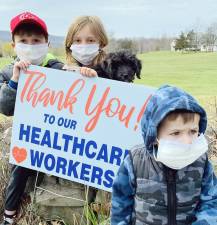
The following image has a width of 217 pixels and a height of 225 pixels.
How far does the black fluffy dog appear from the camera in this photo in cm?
359

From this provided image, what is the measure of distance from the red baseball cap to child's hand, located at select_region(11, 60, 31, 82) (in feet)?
0.90

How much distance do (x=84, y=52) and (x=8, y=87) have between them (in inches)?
23.3

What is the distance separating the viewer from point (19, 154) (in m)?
3.80

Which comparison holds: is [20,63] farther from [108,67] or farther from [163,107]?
[163,107]

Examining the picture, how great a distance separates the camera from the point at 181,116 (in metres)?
2.28

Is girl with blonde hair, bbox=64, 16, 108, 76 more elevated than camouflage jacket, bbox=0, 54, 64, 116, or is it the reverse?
girl with blonde hair, bbox=64, 16, 108, 76

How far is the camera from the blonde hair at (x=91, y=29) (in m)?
3.75

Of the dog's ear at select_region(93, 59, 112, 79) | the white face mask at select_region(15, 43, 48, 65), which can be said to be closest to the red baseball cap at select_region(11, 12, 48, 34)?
the white face mask at select_region(15, 43, 48, 65)

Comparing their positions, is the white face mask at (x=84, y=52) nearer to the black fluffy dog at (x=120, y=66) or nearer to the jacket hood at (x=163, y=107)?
the black fluffy dog at (x=120, y=66)

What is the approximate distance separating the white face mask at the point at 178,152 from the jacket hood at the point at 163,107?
61 millimetres

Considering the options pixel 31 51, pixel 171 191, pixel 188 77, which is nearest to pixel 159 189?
pixel 171 191

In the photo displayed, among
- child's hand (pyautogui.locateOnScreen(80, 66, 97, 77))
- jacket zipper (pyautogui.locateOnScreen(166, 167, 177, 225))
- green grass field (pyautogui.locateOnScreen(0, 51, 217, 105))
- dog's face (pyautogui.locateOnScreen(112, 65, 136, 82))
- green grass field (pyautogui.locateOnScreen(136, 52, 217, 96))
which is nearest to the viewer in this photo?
jacket zipper (pyautogui.locateOnScreen(166, 167, 177, 225))

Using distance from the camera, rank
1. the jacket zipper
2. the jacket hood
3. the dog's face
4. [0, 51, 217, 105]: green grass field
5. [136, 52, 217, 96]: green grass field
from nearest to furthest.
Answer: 1. the jacket hood
2. the jacket zipper
3. the dog's face
4. [0, 51, 217, 105]: green grass field
5. [136, 52, 217, 96]: green grass field

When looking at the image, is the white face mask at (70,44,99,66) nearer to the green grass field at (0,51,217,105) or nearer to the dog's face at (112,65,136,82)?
the dog's face at (112,65,136,82)
